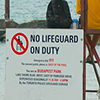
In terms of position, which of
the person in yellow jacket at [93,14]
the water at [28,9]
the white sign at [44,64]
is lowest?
the water at [28,9]

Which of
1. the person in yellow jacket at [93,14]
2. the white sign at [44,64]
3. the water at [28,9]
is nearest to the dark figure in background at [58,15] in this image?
the person in yellow jacket at [93,14]

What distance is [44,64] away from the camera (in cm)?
498

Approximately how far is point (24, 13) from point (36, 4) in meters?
7.78

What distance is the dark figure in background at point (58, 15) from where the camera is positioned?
5.59 meters

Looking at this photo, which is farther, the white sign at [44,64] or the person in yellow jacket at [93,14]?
the person in yellow jacket at [93,14]

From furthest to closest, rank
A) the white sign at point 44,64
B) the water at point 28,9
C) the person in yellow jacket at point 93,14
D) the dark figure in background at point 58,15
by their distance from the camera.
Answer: the water at point 28,9
the person in yellow jacket at point 93,14
the dark figure in background at point 58,15
the white sign at point 44,64

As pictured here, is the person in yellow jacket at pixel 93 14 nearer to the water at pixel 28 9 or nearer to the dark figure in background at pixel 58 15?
the dark figure in background at pixel 58 15

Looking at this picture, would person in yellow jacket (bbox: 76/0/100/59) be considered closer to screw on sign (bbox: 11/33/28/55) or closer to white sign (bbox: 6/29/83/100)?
white sign (bbox: 6/29/83/100)

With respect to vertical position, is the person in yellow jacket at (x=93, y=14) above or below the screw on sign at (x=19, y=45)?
above

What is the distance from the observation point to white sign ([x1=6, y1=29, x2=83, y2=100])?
16.3 feet

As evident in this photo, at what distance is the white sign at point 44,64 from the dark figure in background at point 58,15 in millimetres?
644

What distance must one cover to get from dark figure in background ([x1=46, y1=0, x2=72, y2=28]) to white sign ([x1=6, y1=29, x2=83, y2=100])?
0.64m

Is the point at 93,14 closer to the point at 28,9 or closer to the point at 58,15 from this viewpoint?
the point at 58,15

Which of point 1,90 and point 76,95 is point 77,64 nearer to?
point 76,95
